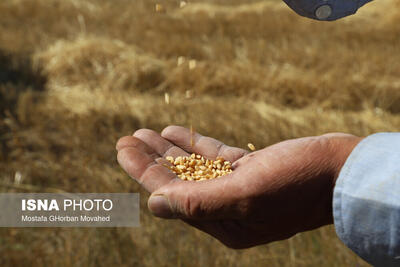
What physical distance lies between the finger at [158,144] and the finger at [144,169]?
91 mm

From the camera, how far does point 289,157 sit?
0.81 metres

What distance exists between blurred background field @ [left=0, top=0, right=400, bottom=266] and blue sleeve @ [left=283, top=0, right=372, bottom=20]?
0.81 m

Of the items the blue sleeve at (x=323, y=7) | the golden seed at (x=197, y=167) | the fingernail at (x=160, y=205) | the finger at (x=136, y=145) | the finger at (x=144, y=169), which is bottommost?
the fingernail at (x=160, y=205)

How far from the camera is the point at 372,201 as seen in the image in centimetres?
65

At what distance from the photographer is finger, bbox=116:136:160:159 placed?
1018 millimetres

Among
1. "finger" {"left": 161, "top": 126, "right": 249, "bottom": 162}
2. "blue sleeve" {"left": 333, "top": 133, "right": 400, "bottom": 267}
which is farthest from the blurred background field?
"blue sleeve" {"left": 333, "top": 133, "right": 400, "bottom": 267}

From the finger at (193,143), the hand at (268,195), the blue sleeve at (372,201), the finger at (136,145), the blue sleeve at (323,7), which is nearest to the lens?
the blue sleeve at (372,201)

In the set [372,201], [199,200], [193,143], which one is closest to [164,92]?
[193,143]

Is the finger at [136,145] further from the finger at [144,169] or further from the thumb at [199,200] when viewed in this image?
the thumb at [199,200]

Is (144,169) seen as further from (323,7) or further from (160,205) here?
(323,7)

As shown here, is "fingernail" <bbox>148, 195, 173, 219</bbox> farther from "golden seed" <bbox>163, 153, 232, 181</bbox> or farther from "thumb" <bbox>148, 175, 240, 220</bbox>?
"golden seed" <bbox>163, 153, 232, 181</bbox>

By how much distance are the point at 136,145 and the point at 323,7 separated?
44cm

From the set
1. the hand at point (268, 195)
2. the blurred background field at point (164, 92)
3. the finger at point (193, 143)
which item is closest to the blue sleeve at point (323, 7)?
the hand at point (268, 195)

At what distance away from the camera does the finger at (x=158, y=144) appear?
110 centimetres
